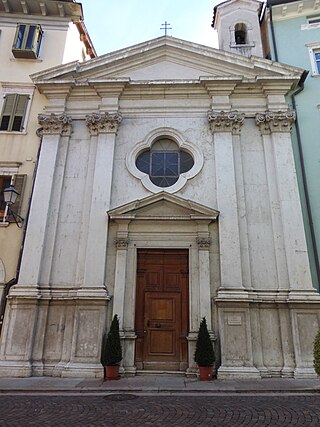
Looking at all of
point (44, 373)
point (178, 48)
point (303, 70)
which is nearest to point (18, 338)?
point (44, 373)

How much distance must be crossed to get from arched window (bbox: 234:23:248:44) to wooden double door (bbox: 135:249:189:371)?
1110 cm

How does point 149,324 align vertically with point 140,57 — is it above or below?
below

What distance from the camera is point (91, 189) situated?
1216 centimetres

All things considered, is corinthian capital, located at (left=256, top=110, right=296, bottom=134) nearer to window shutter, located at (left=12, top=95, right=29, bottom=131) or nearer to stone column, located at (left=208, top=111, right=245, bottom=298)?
stone column, located at (left=208, top=111, right=245, bottom=298)

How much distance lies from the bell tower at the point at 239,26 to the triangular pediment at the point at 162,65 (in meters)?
2.25

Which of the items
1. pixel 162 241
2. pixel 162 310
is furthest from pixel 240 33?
pixel 162 310

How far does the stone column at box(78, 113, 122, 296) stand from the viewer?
1089 cm

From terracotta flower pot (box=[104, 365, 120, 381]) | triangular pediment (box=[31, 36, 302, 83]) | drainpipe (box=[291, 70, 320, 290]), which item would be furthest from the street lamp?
drainpipe (box=[291, 70, 320, 290])

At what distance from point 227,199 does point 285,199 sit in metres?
1.96

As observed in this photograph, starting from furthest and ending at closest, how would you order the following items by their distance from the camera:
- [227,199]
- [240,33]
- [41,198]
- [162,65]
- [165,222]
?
[240,33], [162,65], [41,198], [227,199], [165,222]

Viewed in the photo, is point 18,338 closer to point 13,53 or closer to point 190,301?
point 190,301

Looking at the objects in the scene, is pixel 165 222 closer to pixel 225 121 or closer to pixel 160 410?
pixel 225 121

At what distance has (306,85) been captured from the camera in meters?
13.8

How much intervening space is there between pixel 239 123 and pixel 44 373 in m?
10.6
